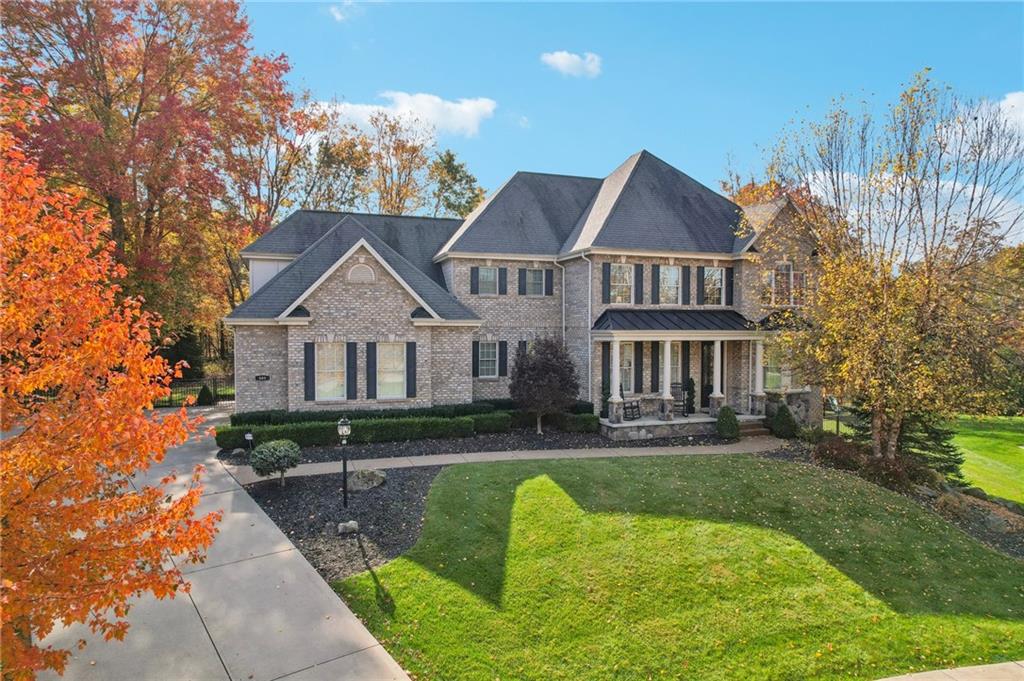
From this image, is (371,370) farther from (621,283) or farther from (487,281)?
(621,283)

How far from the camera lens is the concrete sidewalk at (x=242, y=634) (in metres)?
6.58

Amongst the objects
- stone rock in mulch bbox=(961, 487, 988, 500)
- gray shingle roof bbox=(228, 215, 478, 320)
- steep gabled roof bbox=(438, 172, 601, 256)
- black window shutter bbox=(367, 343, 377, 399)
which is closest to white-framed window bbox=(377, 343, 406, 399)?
black window shutter bbox=(367, 343, 377, 399)

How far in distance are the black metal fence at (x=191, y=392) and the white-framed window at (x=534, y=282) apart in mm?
16671

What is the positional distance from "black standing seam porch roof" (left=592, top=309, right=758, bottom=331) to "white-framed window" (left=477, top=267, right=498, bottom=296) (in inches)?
175

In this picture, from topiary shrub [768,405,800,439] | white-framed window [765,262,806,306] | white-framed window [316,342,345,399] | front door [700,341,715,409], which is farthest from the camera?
front door [700,341,715,409]

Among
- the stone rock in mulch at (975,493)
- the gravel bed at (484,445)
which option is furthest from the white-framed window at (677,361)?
the stone rock in mulch at (975,493)

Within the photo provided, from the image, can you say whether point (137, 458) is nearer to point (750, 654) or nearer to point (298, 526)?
point (298, 526)

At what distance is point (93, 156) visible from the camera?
20.2 metres

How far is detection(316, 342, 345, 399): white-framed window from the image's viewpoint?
1805 cm

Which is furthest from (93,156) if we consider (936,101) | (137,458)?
(936,101)

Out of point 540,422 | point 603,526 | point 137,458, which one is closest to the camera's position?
point 137,458

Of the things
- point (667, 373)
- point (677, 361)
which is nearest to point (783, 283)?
point (677, 361)

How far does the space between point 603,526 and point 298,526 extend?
19.6 ft

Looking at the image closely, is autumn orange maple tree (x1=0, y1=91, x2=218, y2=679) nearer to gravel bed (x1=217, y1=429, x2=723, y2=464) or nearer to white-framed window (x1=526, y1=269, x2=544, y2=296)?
gravel bed (x1=217, y1=429, x2=723, y2=464)
